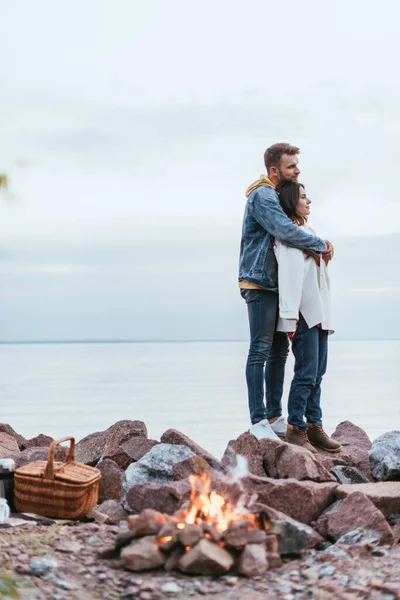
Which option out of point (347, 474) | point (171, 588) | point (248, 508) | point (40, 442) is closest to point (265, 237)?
point (347, 474)

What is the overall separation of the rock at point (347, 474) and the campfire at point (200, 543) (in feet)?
6.83

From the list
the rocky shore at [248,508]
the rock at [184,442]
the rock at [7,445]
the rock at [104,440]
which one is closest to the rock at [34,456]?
the rocky shore at [248,508]

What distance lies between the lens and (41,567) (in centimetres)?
432

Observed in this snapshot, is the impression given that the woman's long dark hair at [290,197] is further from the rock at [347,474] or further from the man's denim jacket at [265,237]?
the rock at [347,474]

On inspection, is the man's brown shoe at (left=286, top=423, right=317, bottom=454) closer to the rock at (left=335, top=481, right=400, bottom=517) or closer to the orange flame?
the rock at (left=335, top=481, right=400, bottom=517)

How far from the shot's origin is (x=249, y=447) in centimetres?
653

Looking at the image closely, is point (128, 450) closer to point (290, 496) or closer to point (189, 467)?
point (189, 467)

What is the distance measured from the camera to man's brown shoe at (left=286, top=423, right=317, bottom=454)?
23.0 feet

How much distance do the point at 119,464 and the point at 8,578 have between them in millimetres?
2787

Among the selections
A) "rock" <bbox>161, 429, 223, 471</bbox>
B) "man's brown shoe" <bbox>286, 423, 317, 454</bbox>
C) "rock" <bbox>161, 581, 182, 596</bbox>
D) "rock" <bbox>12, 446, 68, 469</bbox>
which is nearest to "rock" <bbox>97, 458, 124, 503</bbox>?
"rock" <bbox>161, 429, 223, 471</bbox>

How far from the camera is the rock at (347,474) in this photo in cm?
663

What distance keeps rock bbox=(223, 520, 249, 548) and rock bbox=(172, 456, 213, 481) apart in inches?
63.2

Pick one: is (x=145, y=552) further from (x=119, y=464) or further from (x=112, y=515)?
(x=119, y=464)

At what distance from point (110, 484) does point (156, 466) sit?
1.74ft
